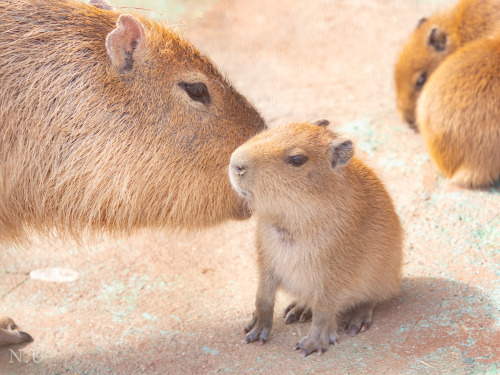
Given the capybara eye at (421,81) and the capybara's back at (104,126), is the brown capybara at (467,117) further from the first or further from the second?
the capybara's back at (104,126)

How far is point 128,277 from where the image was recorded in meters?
4.82

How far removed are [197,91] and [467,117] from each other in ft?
9.09

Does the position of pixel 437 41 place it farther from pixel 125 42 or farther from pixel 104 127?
pixel 104 127

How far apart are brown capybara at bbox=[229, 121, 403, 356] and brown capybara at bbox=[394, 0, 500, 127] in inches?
153

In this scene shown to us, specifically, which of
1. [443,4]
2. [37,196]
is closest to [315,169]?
[37,196]

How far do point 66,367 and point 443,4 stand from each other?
8.18 m

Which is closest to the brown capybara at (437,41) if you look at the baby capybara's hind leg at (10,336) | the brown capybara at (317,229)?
the brown capybara at (317,229)

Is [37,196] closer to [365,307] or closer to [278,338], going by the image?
[278,338]

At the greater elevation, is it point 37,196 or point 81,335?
point 37,196

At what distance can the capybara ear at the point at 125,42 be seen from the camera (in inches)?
139

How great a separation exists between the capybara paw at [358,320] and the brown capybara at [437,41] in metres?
4.01

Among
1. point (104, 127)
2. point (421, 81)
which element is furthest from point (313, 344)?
point (421, 81)

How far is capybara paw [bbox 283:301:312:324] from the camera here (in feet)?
13.3

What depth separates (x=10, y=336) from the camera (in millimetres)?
4051
